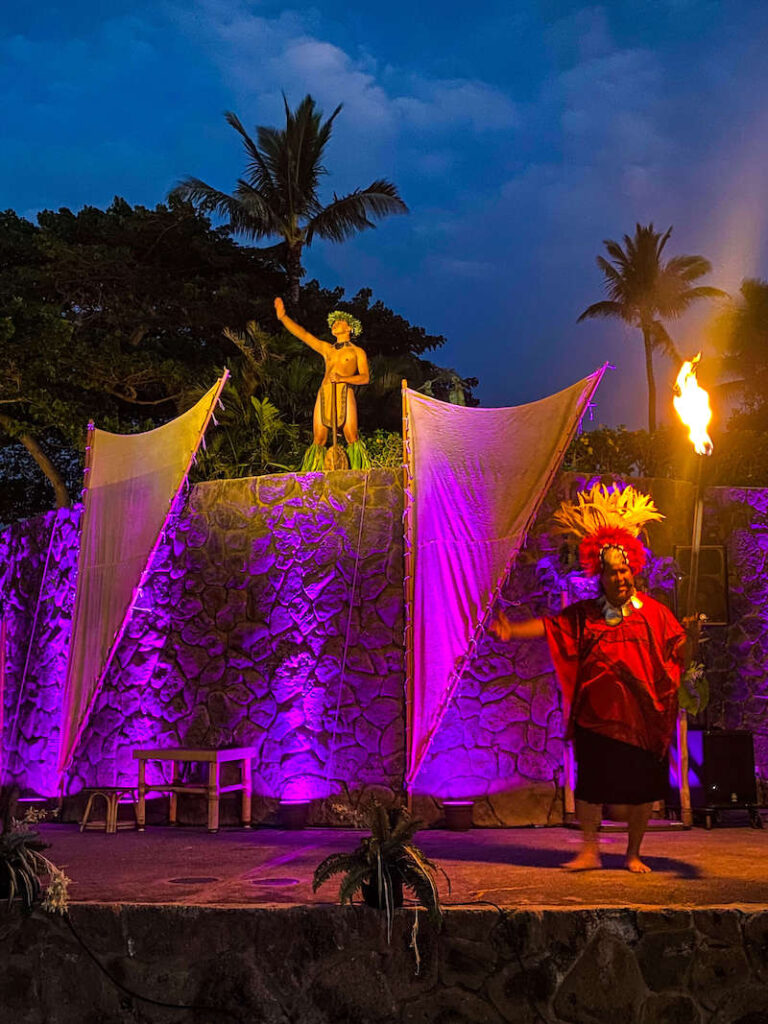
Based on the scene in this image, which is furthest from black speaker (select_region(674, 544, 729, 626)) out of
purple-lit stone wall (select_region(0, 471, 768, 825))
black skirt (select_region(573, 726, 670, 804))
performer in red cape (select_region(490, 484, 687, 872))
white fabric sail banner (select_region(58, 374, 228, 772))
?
white fabric sail banner (select_region(58, 374, 228, 772))

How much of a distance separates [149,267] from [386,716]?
12693 millimetres

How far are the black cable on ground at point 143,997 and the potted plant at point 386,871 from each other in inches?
26.6

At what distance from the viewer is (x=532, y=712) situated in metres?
8.12

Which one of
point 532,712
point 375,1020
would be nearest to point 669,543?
point 532,712

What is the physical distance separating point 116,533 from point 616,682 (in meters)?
4.45

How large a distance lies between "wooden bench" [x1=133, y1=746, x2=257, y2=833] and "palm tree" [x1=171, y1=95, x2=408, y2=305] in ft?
38.2

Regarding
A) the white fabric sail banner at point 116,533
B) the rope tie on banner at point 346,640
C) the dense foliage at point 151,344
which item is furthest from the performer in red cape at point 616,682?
the dense foliage at point 151,344

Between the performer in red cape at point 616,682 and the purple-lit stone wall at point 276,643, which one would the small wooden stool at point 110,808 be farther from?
the performer in red cape at point 616,682

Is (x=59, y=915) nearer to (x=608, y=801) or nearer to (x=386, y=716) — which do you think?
(x=608, y=801)

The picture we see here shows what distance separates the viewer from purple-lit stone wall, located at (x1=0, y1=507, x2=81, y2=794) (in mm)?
9461

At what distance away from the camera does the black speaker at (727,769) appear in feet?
24.7

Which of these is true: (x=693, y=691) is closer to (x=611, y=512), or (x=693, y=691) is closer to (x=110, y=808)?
(x=611, y=512)

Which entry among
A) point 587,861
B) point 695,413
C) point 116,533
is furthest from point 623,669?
point 116,533

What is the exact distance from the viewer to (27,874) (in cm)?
481
